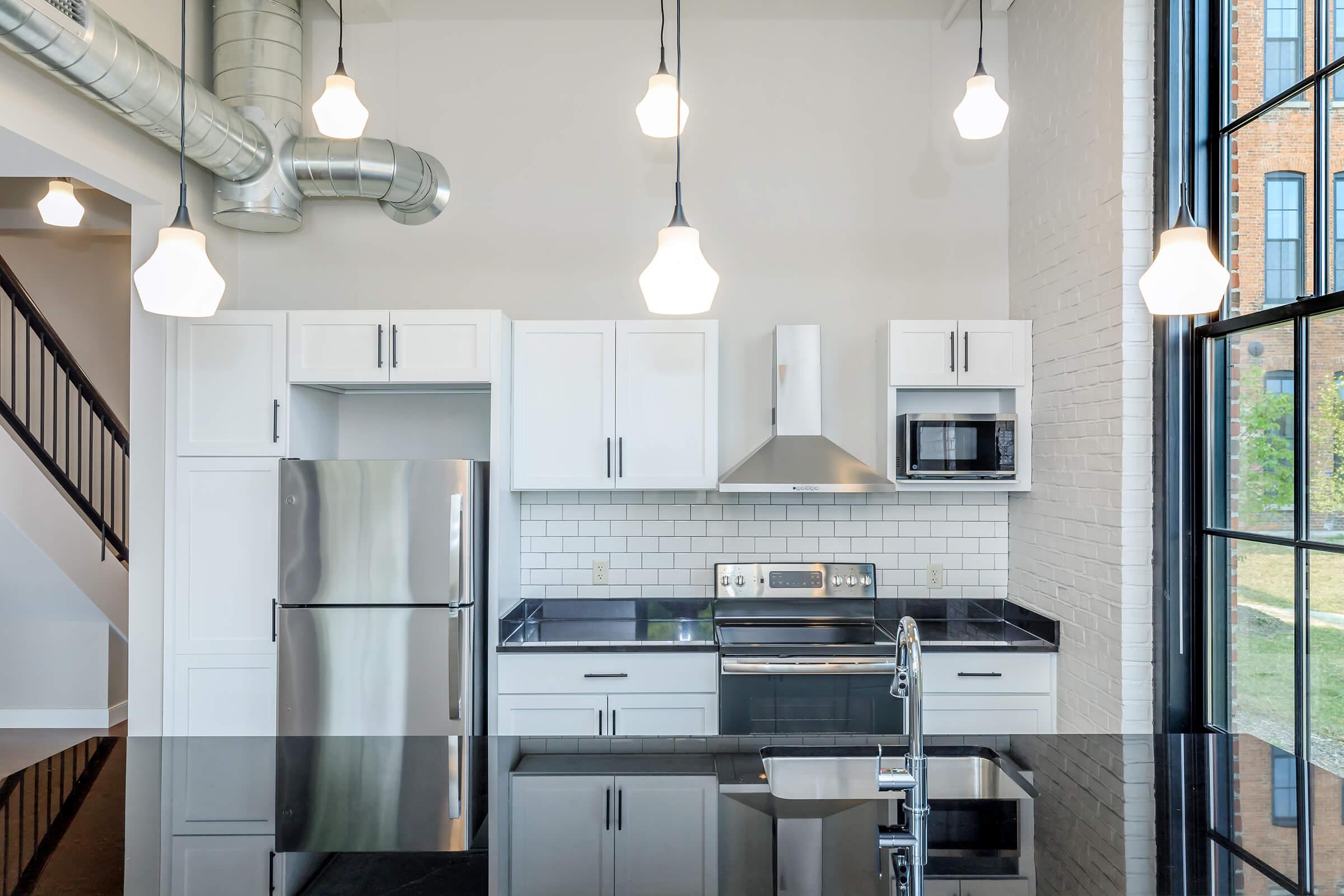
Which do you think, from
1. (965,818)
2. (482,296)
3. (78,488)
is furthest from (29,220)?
(965,818)

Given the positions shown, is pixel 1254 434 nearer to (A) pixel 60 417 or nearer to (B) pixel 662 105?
(B) pixel 662 105

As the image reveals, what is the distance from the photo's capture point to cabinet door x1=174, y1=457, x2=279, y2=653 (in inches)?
131

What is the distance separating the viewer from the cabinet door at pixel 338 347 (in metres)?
3.38

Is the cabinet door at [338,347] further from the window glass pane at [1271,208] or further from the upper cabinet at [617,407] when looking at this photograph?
the window glass pane at [1271,208]

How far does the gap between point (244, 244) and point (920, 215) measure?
10.5ft

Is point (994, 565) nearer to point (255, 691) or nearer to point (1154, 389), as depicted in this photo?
point (1154, 389)

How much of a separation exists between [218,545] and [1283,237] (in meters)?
3.85

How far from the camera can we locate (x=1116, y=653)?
9.28ft

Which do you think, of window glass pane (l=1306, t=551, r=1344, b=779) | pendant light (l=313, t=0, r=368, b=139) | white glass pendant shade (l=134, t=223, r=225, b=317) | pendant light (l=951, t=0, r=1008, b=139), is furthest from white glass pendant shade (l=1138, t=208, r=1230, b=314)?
pendant light (l=313, t=0, r=368, b=139)

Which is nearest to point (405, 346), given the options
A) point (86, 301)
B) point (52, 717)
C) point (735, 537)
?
point (735, 537)

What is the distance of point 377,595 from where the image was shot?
3213 millimetres

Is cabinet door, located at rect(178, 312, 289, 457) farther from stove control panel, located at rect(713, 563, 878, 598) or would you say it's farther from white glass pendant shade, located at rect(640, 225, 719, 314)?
white glass pendant shade, located at rect(640, 225, 719, 314)

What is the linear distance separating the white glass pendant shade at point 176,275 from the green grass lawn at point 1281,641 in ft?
9.19

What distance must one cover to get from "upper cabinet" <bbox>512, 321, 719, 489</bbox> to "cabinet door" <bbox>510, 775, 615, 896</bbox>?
6.83 feet
